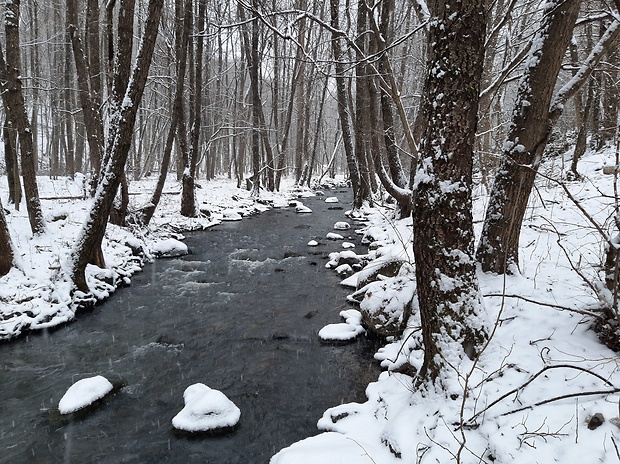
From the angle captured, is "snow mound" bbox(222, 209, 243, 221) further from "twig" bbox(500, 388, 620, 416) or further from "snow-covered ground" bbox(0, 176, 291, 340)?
"twig" bbox(500, 388, 620, 416)

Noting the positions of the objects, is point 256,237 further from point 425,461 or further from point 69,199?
point 425,461

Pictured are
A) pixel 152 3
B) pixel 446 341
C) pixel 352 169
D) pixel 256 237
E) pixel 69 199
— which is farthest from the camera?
pixel 352 169

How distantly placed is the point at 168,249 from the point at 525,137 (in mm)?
9232

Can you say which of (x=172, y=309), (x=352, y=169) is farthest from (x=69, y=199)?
(x=352, y=169)

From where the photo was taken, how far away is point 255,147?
20.2 meters

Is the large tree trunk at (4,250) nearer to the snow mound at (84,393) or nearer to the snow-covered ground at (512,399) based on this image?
the snow-covered ground at (512,399)

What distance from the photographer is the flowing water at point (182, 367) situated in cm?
364

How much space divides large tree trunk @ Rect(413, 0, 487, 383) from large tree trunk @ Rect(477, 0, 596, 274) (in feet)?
4.59

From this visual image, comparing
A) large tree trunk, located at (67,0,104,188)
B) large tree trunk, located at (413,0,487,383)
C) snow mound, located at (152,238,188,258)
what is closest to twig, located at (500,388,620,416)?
large tree trunk, located at (413,0,487,383)

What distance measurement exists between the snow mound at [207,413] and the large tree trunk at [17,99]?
238 inches

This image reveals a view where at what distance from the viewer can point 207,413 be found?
3.91 m

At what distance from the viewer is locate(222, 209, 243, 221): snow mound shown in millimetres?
16078

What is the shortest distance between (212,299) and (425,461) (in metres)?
5.70

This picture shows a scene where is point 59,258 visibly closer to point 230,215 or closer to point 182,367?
point 182,367
